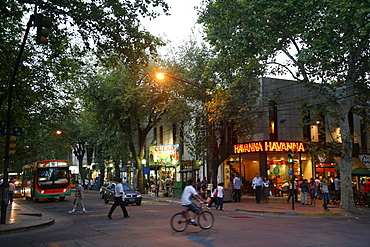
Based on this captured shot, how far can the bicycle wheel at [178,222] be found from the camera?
11.8 m

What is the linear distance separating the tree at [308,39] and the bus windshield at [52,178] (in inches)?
629

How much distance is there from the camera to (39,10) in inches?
495

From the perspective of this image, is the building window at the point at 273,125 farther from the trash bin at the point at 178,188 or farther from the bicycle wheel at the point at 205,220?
the bicycle wheel at the point at 205,220

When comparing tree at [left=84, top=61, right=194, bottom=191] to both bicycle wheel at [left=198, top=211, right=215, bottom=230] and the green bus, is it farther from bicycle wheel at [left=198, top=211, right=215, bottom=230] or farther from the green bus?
bicycle wheel at [left=198, top=211, right=215, bottom=230]

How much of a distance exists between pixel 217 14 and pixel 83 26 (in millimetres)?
11551

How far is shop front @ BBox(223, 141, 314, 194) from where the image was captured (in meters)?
28.8

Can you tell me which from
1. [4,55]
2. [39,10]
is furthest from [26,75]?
[39,10]

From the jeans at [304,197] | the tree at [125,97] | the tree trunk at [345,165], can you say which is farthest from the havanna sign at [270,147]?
the tree trunk at [345,165]

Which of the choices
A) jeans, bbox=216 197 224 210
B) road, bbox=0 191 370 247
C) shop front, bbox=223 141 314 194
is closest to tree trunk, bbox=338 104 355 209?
jeans, bbox=216 197 224 210

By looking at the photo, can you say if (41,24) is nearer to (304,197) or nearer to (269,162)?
(304,197)

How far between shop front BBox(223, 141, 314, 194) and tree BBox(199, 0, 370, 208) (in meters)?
7.16

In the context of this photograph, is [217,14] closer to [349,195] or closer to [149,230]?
[349,195]

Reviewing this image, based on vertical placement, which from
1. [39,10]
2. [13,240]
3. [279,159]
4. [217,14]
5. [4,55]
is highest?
[217,14]

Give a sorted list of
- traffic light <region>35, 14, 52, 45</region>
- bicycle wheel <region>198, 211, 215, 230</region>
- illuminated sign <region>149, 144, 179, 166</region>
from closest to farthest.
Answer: traffic light <region>35, 14, 52, 45</region> → bicycle wheel <region>198, 211, 215, 230</region> → illuminated sign <region>149, 144, 179, 166</region>
